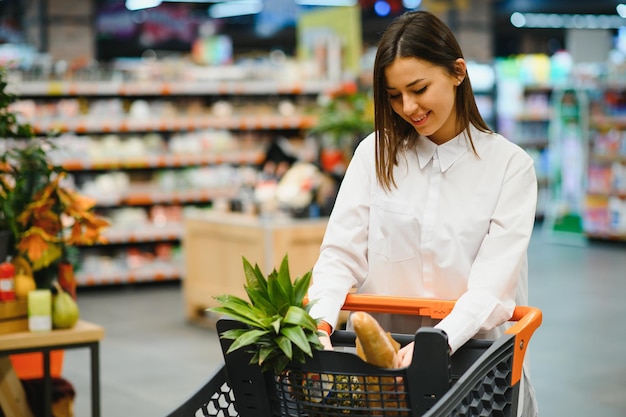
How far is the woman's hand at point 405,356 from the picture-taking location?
72.4 inches

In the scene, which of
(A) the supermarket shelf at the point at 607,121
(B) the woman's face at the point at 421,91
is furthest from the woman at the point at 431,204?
(A) the supermarket shelf at the point at 607,121

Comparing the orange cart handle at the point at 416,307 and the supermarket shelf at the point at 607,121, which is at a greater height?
the supermarket shelf at the point at 607,121

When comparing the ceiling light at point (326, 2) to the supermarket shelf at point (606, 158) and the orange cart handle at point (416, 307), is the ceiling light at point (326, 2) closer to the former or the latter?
the supermarket shelf at point (606, 158)

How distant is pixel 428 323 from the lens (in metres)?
2.19

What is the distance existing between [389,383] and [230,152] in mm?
8098

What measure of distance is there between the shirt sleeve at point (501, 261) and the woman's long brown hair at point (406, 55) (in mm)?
137

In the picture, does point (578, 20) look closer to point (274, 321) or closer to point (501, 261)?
point (501, 261)

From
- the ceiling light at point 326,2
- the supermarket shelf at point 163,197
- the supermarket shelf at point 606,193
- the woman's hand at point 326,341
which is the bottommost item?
the supermarket shelf at point 606,193

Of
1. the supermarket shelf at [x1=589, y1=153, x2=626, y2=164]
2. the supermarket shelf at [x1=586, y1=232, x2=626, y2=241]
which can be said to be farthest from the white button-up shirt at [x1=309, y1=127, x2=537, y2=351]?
the supermarket shelf at [x1=589, y1=153, x2=626, y2=164]

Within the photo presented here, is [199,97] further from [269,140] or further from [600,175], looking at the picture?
[600,175]

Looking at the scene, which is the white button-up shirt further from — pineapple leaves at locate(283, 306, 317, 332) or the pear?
the pear

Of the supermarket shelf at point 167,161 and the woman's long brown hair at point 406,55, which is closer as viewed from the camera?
the woman's long brown hair at point 406,55

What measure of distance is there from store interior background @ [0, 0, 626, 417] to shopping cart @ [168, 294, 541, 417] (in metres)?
2.66

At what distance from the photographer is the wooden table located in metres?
3.47
